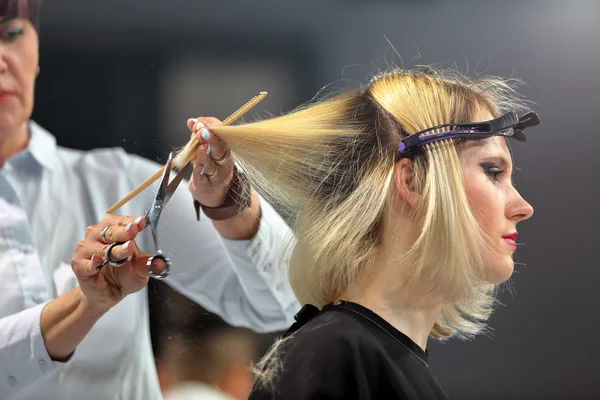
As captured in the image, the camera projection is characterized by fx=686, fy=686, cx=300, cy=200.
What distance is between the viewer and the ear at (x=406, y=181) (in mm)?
1123

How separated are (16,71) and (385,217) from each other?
0.95 m

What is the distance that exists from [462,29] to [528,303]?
2.37ft

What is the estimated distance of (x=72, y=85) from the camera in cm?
161

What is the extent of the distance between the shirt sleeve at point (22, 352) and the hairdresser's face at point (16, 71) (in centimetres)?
42

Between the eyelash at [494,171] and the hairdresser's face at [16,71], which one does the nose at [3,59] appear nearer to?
the hairdresser's face at [16,71]

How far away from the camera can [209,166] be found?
4.23ft

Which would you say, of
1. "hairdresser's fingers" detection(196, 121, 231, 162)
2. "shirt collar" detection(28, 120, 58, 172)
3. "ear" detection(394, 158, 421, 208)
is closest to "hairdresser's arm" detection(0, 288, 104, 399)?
"shirt collar" detection(28, 120, 58, 172)

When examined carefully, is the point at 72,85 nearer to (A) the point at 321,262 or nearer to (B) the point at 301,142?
(B) the point at 301,142

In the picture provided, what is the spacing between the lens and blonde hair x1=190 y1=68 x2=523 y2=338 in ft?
3.59

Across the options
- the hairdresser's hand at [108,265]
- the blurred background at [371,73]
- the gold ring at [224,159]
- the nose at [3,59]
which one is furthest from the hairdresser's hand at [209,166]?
the nose at [3,59]

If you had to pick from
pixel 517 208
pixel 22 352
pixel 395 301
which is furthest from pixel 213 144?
pixel 22 352

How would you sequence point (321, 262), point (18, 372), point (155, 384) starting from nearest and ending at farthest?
point (321, 262) → point (18, 372) → point (155, 384)

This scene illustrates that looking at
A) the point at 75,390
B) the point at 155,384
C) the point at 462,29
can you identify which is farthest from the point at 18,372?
the point at 462,29

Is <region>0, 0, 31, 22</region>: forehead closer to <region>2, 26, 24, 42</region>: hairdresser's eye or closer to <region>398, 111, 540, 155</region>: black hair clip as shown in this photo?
<region>2, 26, 24, 42</region>: hairdresser's eye
